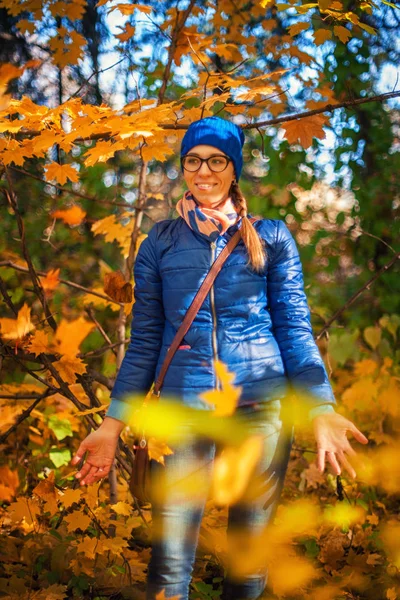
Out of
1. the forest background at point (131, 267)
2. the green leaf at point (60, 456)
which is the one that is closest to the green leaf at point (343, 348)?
the forest background at point (131, 267)

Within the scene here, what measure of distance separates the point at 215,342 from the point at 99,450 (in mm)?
476

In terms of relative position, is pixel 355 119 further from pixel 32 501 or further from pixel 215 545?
pixel 32 501

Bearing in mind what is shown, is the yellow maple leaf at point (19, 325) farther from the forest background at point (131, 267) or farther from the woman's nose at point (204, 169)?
the woman's nose at point (204, 169)

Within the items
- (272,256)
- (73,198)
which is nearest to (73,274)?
(73,198)

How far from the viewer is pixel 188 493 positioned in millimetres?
1769

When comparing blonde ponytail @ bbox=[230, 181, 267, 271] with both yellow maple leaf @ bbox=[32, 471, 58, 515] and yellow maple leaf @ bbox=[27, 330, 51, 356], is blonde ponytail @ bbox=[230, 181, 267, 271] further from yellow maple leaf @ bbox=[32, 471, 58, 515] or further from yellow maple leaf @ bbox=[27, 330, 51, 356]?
yellow maple leaf @ bbox=[32, 471, 58, 515]

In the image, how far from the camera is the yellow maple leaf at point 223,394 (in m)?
1.72

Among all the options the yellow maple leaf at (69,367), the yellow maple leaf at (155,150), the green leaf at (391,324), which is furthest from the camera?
the green leaf at (391,324)

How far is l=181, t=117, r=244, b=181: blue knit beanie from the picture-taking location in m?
1.85

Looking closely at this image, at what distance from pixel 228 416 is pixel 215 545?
1112 millimetres

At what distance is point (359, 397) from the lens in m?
3.80

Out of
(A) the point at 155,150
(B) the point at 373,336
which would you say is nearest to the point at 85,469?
(A) the point at 155,150

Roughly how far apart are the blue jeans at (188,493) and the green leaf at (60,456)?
154 cm

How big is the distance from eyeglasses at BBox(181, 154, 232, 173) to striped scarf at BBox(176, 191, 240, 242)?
0.10 metres
